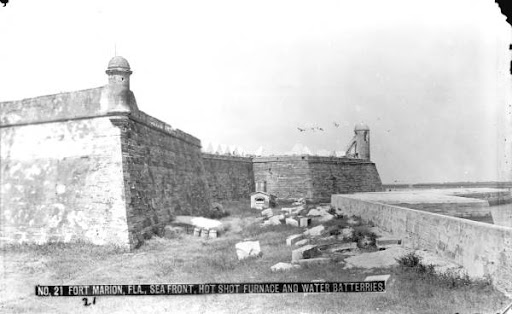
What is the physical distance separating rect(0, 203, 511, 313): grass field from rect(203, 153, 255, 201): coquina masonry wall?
491 inches

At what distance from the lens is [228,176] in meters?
25.5

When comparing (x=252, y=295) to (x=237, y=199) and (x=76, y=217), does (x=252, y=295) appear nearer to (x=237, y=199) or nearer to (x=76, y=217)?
(x=76, y=217)

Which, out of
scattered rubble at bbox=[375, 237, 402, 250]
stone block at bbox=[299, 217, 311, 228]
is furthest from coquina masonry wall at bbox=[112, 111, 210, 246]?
scattered rubble at bbox=[375, 237, 402, 250]

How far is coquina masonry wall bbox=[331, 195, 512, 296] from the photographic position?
514 centimetres

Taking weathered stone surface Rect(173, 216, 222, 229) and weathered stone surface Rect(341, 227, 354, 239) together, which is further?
weathered stone surface Rect(173, 216, 222, 229)

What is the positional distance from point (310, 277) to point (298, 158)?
21.4 metres

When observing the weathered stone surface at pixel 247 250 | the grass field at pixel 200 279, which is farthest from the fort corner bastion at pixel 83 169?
the weathered stone surface at pixel 247 250

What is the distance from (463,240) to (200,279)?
15.1 feet

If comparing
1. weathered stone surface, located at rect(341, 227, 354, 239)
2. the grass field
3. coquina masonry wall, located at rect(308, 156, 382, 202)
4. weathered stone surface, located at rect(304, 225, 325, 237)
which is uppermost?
coquina masonry wall, located at rect(308, 156, 382, 202)

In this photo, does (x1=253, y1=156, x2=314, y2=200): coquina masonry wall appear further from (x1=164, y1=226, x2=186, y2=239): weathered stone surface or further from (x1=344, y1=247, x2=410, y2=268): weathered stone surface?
(x1=344, y1=247, x2=410, y2=268): weathered stone surface

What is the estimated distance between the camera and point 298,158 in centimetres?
2791

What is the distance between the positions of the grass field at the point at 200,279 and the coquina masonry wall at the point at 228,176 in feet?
40.9

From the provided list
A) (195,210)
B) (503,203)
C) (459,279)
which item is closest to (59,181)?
(195,210)

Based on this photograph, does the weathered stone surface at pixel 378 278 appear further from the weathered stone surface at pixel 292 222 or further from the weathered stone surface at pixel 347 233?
the weathered stone surface at pixel 292 222
